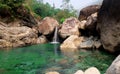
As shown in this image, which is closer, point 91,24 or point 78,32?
point 91,24

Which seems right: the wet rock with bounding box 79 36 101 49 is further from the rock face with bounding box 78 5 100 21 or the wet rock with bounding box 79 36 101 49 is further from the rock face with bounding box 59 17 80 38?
the rock face with bounding box 78 5 100 21

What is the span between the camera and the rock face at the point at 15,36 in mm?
17456

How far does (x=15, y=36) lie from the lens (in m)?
18.2

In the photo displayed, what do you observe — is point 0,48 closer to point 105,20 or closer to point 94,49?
point 94,49

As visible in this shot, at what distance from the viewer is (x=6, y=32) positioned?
1800 centimetres

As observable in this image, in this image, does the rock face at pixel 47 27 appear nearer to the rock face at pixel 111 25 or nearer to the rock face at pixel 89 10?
the rock face at pixel 89 10

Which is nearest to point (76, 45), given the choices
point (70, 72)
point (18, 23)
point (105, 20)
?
point (105, 20)

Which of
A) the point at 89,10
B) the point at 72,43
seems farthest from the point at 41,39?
the point at 89,10

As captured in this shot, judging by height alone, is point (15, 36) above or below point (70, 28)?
below

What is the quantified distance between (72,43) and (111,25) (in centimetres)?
471

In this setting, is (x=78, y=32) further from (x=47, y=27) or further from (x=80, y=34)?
(x=47, y=27)

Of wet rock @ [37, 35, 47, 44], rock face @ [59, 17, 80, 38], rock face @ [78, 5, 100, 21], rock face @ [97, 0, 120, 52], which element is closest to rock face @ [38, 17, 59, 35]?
wet rock @ [37, 35, 47, 44]

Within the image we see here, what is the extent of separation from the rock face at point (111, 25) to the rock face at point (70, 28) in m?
5.05

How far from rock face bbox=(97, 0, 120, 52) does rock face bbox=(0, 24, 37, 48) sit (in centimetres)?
756
